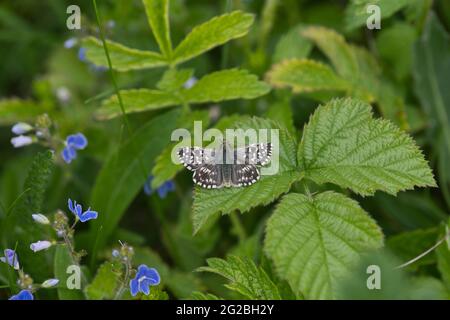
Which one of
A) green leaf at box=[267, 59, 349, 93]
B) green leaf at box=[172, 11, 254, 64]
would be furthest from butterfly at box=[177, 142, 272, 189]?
green leaf at box=[267, 59, 349, 93]

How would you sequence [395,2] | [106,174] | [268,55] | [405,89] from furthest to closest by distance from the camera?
[268,55], [405,89], [106,174], [395,2]

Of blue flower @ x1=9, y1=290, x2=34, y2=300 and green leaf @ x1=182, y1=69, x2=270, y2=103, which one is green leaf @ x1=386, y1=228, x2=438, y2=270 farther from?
blue flower @ x1=9, y1=290, x2=34, y2=300

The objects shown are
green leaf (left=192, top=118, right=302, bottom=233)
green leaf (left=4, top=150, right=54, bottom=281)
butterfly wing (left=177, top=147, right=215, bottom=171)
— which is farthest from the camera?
green leaf (left=4, top=150, right=54, bottom=281)

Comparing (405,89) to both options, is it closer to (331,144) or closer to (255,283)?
(331,144)

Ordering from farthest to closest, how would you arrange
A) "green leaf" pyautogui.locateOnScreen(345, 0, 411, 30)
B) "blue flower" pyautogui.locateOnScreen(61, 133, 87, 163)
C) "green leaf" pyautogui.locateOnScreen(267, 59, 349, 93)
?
"green leaf" pyautogui.locateOnScreen(267, 59, 349, 93)
"blue flower" pyautogui.locateOnScreen(61, 133, 87, 163)
"green leaf" pyautogui.locateOnScreen(345, 0, 411, 30)

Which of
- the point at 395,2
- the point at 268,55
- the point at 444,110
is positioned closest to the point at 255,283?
the point at 395,2

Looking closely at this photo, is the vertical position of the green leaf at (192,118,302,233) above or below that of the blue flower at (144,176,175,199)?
below
